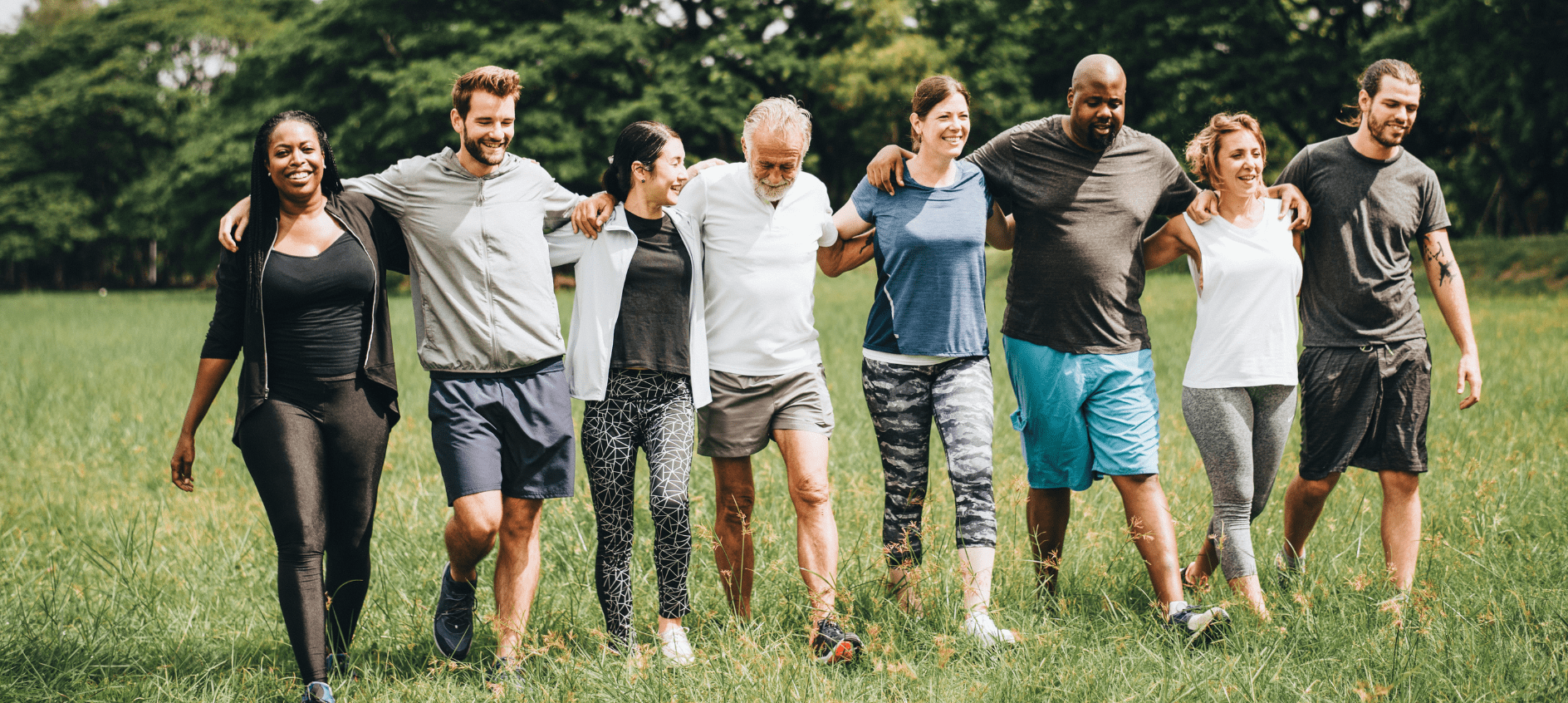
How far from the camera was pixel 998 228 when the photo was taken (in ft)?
14.1

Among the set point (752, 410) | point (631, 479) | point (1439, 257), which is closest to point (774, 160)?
point (752, 410)

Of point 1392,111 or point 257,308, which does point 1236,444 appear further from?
point 257,308

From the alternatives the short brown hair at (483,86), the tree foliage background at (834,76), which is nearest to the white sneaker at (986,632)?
the short brown hair at (483,86)

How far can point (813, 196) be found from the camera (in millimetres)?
4184

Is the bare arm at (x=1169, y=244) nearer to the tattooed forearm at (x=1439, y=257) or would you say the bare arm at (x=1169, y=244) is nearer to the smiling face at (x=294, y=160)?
the tattooed forearm at (x=1439, y=257)

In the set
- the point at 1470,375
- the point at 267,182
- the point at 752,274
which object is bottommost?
the point at 1470,375

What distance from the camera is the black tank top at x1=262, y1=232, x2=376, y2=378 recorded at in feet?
11.7

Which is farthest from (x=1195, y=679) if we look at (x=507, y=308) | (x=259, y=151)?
(x=259, y=151)

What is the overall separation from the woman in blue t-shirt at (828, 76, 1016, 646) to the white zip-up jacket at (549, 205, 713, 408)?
644 millimetres

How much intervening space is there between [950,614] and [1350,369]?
1870mm

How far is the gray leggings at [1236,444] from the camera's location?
413 centimetres

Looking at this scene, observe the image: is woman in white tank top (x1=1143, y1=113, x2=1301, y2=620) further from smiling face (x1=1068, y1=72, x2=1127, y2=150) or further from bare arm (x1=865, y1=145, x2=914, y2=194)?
bare arm (x1=865, y1=145, x2=914, y2=194)

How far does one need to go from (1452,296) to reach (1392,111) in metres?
0.85

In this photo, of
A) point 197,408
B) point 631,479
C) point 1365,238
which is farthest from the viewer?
point 1365,238
